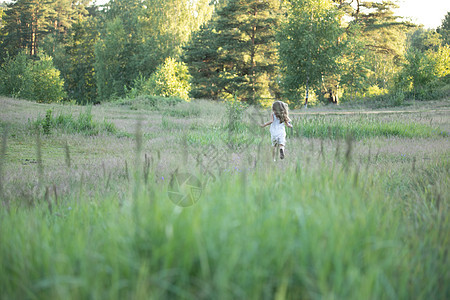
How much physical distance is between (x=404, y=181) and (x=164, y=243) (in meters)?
4.10

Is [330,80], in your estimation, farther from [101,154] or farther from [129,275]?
[129,275]

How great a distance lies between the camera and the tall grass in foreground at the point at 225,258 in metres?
1.38

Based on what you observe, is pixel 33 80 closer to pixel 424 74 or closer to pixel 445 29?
pixel 424 74

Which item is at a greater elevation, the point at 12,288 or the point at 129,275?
the point at 129,275

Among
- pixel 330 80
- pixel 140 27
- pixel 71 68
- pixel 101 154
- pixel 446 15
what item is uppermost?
pixel 446 15

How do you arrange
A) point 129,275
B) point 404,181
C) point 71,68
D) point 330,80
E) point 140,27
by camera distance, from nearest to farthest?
1. point 129,275
2. point 404,181
3. point 330,80
4. point 140,27
5. point 71,68

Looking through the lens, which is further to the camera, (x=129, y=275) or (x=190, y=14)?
(x=190, y=14)

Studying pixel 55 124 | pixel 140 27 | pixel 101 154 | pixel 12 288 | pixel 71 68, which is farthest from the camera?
pixel 71 68

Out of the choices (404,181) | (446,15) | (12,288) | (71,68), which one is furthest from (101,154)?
(446,15)

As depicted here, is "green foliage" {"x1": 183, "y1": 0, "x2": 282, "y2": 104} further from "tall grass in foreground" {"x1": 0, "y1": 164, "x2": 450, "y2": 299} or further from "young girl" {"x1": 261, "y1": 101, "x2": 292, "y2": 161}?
"tall grass in foreground" {"x1": 0, "y1": 164, "x2": 450, "y2": 299}

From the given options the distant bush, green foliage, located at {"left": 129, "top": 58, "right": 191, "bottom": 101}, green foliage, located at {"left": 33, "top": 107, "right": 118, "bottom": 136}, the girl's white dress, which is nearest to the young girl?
the girl's white dress

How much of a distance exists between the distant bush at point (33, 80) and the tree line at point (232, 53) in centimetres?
11

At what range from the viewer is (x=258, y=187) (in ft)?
8.04

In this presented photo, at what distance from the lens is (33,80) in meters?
36.9
